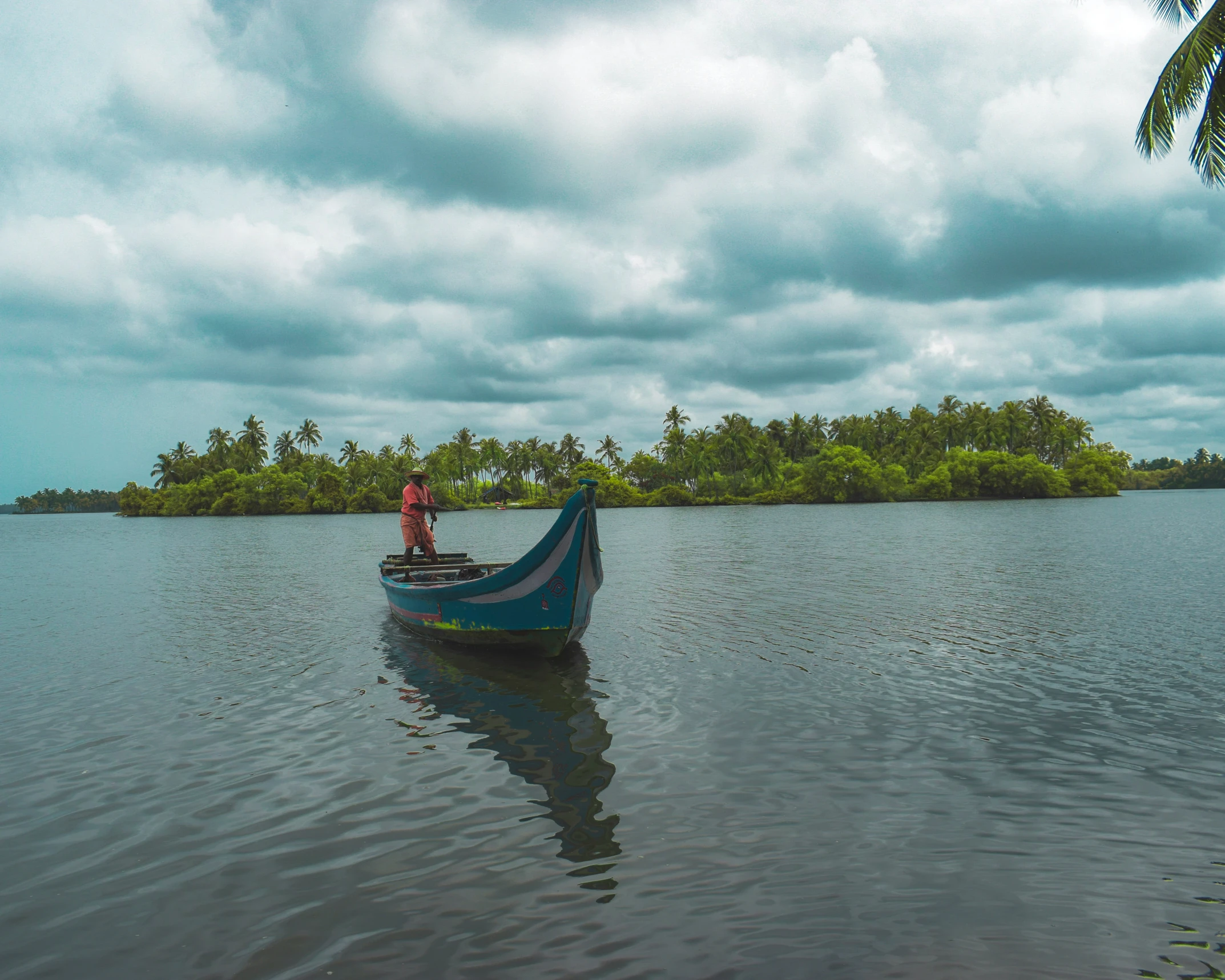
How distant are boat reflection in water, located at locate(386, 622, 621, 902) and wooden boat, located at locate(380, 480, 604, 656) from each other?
56 cm

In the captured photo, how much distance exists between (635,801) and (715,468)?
401 ft

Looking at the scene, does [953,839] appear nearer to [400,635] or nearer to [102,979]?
[102,979]

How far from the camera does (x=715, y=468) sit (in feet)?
419

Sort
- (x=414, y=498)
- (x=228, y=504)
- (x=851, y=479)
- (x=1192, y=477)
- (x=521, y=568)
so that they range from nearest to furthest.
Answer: (x=521, y=568), (x=414, y=498), (x=851, y=479), (x=228, y=504), (x=1192, y=477)

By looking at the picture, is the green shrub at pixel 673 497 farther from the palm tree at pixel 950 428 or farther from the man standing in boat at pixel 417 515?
the man standing in boat at pixel 417 515

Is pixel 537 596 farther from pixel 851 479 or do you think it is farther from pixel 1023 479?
pixel 1023 479

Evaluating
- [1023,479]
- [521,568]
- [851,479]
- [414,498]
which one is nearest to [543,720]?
[521,568]

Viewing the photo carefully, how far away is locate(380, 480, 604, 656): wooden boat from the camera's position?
12883 mm

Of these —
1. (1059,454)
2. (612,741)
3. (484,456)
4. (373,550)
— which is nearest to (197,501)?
(484,456)

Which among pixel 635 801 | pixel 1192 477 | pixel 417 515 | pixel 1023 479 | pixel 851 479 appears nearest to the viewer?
pixel 635 801

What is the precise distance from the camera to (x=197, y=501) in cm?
12481

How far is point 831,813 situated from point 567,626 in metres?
7.13

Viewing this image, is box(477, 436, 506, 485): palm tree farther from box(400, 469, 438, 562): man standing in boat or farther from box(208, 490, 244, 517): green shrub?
box(400, 469, 438, 562): man standing in boat

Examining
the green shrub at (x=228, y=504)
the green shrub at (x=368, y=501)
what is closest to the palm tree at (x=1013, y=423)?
the green shrub at (x=368, y=501)
